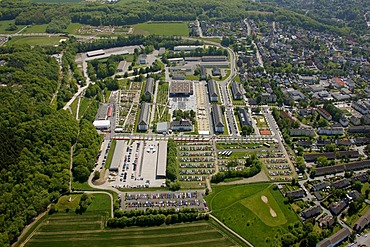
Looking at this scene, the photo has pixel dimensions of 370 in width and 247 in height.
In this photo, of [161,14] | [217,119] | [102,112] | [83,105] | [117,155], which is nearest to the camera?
[117,155]

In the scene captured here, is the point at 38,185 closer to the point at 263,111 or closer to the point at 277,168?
the point at 277,168

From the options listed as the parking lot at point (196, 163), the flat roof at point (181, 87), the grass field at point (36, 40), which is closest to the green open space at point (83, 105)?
the flat roof at point (181, 87)

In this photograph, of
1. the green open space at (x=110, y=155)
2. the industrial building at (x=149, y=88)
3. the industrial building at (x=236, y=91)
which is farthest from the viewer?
the industrial building at (x=236, y=91)

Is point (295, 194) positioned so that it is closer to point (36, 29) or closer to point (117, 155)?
point (117, 155)

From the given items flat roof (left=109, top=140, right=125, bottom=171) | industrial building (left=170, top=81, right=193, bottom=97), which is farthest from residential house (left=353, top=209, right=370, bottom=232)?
industrial building (left=170, top=81, right=193, bottom=97)

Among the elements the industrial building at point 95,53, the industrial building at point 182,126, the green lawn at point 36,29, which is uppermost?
the green lawn at point 36,29

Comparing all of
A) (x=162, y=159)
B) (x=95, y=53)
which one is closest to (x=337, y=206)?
(x=162, y=159)

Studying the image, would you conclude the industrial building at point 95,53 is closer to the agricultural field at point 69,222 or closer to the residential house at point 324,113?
the agricultural field at point 69,222
